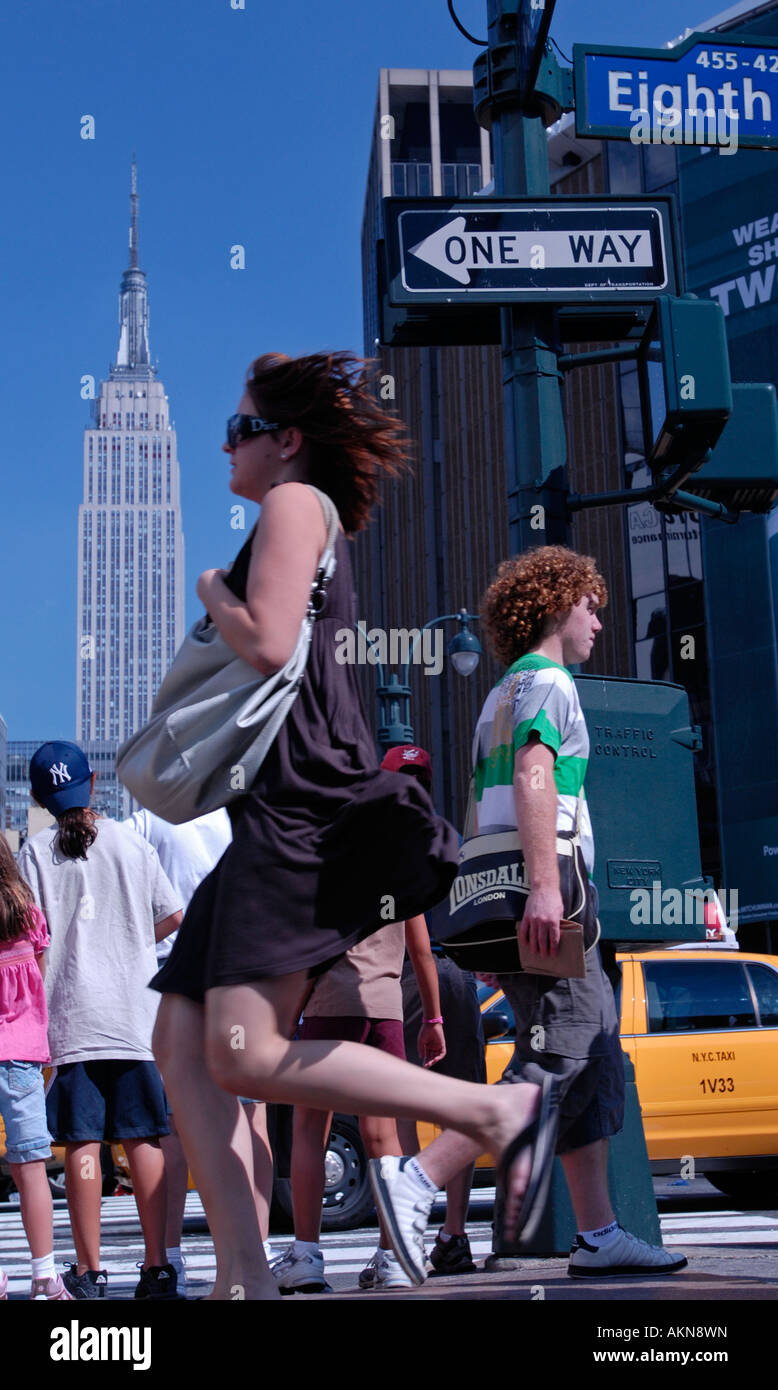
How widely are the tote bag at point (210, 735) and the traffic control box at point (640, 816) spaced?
85.3 inches

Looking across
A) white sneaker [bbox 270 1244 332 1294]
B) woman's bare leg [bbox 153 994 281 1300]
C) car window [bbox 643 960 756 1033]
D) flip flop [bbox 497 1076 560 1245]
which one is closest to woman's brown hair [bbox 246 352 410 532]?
woman's bare leg [bbox 153 994 281 1300]

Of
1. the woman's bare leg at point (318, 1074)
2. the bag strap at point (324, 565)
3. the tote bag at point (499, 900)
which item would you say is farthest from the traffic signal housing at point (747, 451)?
the woman's bare leg at point (318, 1074)

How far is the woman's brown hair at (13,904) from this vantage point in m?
4.69

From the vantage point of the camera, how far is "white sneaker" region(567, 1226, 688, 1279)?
3.95 metres

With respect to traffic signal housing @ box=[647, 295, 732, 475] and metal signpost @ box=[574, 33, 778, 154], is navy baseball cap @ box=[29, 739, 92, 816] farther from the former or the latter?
metal signpost @ box=[574, 33, 778, 154]

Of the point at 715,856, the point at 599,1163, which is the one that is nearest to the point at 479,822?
the point at 599,1163

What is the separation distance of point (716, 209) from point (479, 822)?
130 feet

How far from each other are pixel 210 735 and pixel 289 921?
38cm

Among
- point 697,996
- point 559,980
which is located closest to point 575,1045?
point 559,980

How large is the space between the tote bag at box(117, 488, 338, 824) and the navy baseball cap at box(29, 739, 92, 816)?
6.46ft

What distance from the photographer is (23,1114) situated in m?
4.69

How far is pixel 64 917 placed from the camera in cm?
493

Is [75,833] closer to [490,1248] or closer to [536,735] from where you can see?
[536,735]
